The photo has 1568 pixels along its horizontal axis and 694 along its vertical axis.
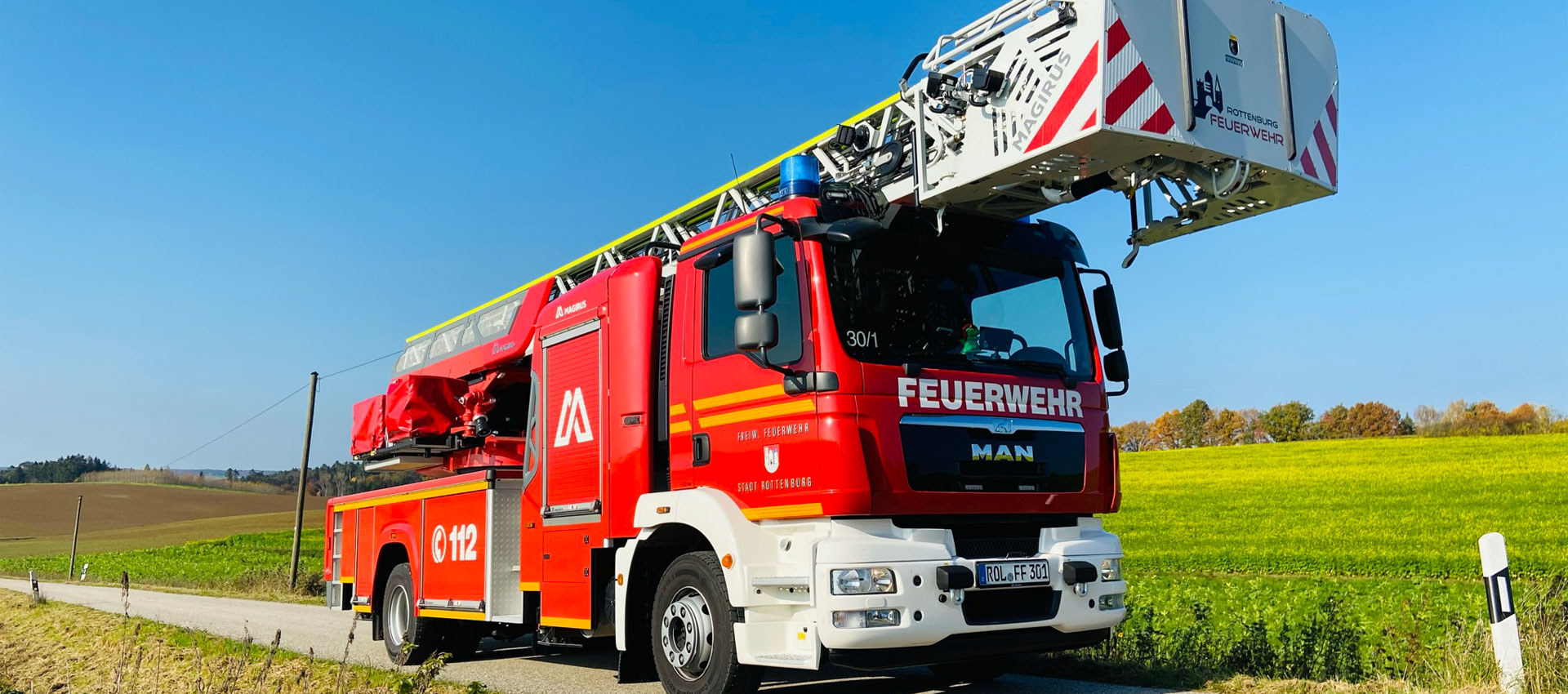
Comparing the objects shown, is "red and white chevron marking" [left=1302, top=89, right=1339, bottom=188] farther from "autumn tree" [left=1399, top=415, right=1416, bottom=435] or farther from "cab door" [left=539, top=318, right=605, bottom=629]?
"autumn tree" [left=1399, top=415, right=1416, bottom=435]

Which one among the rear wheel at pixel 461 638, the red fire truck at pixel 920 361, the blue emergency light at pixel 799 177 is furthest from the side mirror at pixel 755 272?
the rear wheel at pixel 461 638

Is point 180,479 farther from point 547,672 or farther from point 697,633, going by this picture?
point 697,633

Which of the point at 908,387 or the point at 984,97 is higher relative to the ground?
the point at 984,97

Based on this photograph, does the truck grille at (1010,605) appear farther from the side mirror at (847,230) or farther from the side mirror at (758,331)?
the side mirror at (847,230)

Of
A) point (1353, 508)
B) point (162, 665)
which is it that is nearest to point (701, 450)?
point (162, 665)

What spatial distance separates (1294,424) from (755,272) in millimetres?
84901

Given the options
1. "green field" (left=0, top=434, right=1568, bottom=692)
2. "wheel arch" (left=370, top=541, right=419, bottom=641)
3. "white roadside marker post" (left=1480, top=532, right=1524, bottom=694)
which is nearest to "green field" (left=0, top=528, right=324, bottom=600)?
"green field" (left=0, top=434, right=1568, bottom=692)

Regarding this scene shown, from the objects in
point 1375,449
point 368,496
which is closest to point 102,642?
point 368,496

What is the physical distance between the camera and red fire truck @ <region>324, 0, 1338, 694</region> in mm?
5879

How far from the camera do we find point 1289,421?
82.7 m

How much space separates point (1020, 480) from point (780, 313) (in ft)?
5.37

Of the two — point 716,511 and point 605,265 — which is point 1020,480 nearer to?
point 716,511

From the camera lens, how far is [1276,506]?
33.7 meters

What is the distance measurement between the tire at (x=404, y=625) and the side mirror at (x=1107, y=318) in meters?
6.44
